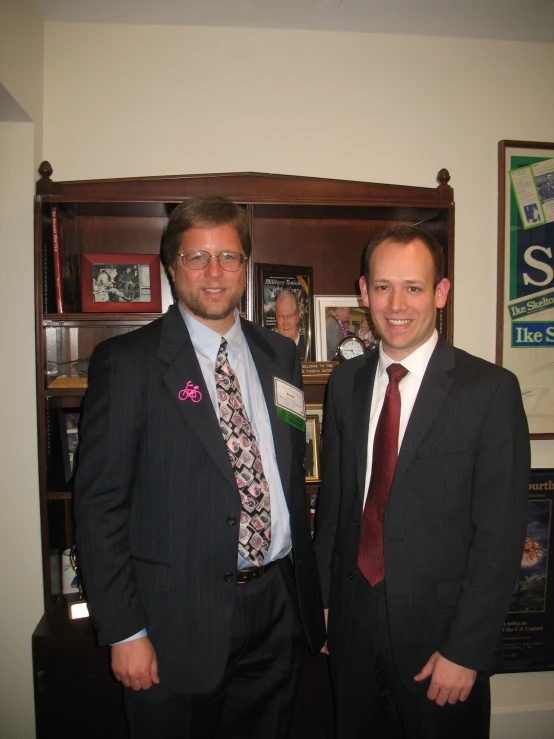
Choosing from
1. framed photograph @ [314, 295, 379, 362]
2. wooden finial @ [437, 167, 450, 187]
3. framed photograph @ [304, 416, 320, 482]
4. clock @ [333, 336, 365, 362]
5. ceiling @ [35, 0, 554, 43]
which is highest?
ceiling @ [35, 0, 554, 43]

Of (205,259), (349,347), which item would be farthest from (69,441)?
(349,347)

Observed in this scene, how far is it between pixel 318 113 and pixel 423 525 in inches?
73.4

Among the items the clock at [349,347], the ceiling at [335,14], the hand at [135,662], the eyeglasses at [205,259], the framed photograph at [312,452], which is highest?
the ceiling at [335,14]

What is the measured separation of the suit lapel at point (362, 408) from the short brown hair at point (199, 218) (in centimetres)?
55

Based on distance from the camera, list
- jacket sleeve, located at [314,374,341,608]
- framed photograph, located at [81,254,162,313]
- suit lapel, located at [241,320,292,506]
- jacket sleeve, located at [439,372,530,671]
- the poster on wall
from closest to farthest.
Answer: jacket sleeve, located at [439,372,530,671] < suit lapel, located at [241,320,292,506] < jacket sleeve, located at [314,374,341,608] < framed photograph, located at [81,254,162,313] < the poster on wall

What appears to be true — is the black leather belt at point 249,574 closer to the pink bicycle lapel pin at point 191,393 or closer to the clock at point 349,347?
the pink bicycle lapel pin at point 191,393

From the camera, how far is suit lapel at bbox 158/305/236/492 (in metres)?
1.30

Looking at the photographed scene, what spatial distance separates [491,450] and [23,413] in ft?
5.90

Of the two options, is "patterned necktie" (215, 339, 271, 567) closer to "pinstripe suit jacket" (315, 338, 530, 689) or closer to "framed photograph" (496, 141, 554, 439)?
"pinstripe suit jacket" (315, 338, 530, 689)

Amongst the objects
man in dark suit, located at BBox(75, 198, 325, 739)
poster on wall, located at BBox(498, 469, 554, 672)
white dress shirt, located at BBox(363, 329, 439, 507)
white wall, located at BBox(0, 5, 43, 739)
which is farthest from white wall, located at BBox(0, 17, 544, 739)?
white dress shirt, located at BBox(363, 329, 439, 507)

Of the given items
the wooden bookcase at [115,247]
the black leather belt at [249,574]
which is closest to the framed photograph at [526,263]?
the wooden bookcase at [115,247]

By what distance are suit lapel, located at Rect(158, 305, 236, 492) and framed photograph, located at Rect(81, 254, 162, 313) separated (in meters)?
0.66

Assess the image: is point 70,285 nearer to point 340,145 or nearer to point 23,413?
point 23,413

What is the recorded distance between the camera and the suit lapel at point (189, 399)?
1.30 metres
